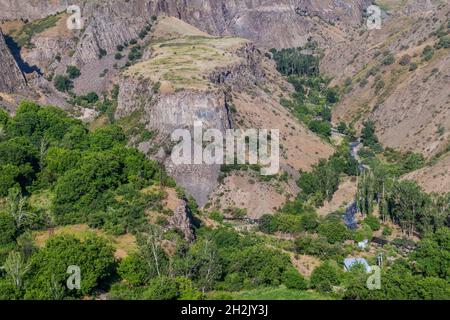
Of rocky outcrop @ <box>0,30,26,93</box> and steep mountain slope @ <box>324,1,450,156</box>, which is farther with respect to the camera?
steep mountain slope @ <box>324,1,450,156</box>

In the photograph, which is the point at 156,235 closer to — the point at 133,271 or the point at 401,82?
the point at 133,271

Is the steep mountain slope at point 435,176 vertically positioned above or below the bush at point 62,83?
below

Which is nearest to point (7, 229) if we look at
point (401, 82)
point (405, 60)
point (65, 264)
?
→ point (65, 264)

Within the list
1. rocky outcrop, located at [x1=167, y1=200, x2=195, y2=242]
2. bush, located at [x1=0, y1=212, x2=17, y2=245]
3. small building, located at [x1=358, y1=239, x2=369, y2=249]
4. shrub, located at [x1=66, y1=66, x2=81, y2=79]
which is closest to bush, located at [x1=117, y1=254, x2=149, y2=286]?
rocky outcrop, located at [x1=167, y1=200, x2=195, y2=242]

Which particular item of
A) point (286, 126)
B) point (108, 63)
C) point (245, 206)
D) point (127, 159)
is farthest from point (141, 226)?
point (108, 63)

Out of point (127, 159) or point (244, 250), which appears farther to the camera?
point (127, 159)

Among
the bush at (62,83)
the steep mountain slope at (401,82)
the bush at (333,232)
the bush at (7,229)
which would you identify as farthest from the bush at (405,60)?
the bush at (7,229)

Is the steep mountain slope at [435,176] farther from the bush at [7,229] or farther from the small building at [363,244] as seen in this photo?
the bush at [7,229]

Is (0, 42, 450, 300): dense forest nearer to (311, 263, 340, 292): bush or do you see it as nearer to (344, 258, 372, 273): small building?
(311, 263, 340, 292): bush
